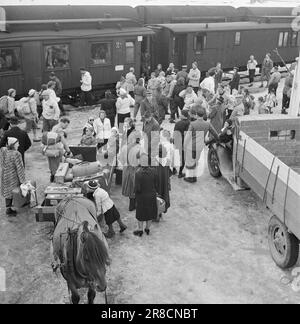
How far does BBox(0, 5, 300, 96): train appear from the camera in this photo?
14.3 m

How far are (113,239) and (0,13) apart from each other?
1131cm

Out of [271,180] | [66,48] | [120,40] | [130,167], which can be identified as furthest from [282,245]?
[120,40]

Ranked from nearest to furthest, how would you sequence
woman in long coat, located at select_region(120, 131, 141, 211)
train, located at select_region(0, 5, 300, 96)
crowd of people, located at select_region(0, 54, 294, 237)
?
crowd of people, located at select_region(0, 54, 294, 237) → woman in long coat, located at select_region(120, 131, 141, 211) → train, located at select_region(0, 5, 300, 96)

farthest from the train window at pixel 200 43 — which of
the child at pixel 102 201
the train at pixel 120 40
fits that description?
the child at pixel 102 201

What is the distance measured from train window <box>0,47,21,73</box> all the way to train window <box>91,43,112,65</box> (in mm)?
3048

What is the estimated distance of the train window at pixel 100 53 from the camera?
52.7ft

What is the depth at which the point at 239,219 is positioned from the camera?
26.7ft

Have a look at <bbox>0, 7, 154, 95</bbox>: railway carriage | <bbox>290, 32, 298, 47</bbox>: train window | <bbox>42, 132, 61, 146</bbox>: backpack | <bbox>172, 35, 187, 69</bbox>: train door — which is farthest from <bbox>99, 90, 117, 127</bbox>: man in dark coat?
<bbox>290, 32, 298, 47</bbox>: train window

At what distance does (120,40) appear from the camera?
16.7 m

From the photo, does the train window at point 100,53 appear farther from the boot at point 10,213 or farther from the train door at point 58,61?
the boot at point 10,213

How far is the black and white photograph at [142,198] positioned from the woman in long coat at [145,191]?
0.02 metres

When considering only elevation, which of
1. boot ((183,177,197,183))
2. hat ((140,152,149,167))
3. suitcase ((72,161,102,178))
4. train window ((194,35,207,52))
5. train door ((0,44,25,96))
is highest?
train window ((194,35,207,52))

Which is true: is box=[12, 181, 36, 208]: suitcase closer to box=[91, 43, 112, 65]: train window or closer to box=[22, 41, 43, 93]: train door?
box=[22, 41, 43, 93]: train door
